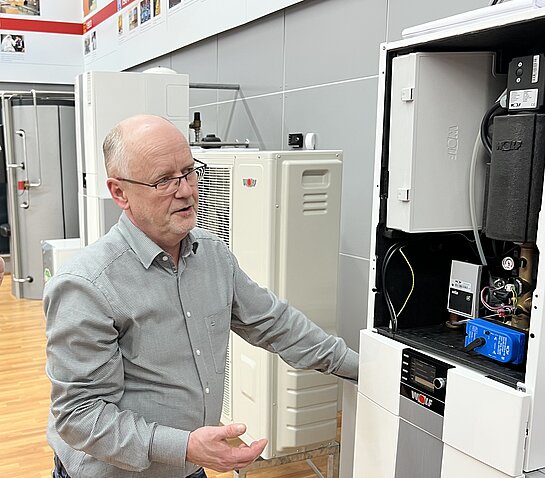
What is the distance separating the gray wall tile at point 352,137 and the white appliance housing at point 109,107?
0.78m

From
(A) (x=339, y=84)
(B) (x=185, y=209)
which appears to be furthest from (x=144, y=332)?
(A) (x=339, y=84)

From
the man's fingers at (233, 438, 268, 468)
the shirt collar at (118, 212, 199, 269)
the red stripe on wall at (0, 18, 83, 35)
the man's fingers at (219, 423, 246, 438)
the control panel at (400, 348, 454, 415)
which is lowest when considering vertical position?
the man's fingers at (233, 438, 268, 468)

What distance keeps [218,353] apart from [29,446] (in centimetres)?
196

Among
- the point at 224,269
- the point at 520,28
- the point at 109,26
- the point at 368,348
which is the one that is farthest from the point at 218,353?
the point at 109,26

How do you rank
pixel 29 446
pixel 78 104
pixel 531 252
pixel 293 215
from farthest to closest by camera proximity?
1. pixel 78 104
2. pixel 29 446
3. pixel 293 215
4. pixel 531 252

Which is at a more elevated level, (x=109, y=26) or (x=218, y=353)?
(x=109, y=26)

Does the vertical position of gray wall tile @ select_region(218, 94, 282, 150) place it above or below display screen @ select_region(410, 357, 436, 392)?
above

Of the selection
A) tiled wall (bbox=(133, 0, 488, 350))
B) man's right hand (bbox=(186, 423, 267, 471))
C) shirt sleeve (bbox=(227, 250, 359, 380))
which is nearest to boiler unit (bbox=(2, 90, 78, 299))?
tiled wall (bbox=(133, 0, 488, 350))

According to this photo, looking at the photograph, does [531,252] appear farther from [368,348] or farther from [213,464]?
[213,464]

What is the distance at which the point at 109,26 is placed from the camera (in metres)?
6.76

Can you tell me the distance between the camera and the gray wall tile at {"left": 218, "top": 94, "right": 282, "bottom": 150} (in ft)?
12.4

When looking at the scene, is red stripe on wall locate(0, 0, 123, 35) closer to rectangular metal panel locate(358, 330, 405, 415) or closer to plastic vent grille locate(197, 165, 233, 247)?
plastic vent grille locate(197, 165, 233, 247)

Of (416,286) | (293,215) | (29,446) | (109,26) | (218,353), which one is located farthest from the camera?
(109,26)

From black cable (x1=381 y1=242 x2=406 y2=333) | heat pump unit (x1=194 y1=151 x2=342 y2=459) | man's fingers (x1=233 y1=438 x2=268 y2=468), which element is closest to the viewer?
man's fingers (x1=233 y1=438 x2=268 y2=468)
